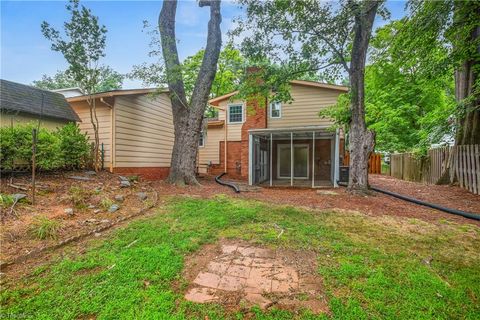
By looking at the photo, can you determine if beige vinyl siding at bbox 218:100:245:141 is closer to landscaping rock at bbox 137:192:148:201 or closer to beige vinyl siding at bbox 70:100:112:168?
beige vinyl siding at bbox 70:100:112:168

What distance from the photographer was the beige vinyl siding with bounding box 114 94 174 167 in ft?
28.5

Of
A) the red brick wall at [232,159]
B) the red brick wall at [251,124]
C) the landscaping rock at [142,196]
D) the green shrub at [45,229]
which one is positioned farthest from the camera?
the red brick wall at [232,159]

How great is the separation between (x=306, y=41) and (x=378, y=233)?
658 centimetres

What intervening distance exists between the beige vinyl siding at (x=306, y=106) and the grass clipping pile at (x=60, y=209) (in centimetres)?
802

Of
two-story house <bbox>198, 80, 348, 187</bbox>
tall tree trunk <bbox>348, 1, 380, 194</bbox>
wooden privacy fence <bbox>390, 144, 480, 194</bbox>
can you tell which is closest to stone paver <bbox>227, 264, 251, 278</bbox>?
tall tree trunk <bbox>348, 1, 380, 194</bbox>

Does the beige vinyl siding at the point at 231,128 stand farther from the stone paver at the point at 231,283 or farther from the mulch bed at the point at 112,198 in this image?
the stone paver at the point at 231,283

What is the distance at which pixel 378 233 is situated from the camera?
3.79m

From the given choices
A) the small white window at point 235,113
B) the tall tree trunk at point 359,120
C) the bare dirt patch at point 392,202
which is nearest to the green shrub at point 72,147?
the bare dirt patch at point 392,202

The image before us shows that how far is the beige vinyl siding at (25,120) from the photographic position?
308 inches

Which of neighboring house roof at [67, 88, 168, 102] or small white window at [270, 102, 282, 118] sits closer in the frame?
neighboring house roof at [67, 88, 168, 102]

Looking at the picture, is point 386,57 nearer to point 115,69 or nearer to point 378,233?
point 378,233

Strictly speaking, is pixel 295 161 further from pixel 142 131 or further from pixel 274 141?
pixel 142 131

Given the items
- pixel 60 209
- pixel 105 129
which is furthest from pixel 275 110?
pixel 60 209

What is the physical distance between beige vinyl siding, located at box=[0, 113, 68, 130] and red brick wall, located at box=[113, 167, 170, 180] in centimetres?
314
